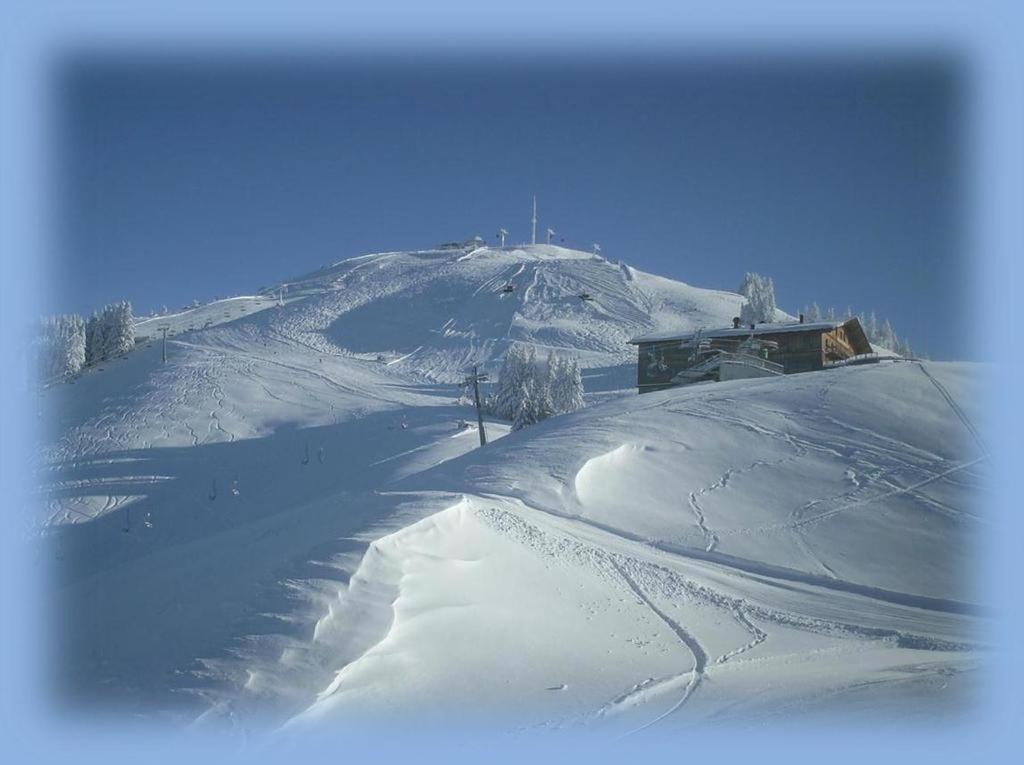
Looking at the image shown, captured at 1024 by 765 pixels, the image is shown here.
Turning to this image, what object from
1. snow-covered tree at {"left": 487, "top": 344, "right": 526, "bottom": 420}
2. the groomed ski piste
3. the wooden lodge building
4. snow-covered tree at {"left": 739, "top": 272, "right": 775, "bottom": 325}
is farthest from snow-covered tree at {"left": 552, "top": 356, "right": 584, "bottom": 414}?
snow-covered tree at {"left": 739, "top": 272, "right": 775, "bottom": 325}

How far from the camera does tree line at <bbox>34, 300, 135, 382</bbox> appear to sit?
3125 inches

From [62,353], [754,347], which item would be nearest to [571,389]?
[754,347]

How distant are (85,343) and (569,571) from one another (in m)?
79.5

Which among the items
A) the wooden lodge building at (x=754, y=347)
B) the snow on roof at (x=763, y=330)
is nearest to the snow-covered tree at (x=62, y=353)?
the wooden lodge building at (x=754, y=347)

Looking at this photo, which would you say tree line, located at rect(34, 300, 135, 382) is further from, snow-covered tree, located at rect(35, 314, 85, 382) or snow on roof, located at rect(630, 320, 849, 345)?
snow on roof, located at rect(630, 320, 849, 345)

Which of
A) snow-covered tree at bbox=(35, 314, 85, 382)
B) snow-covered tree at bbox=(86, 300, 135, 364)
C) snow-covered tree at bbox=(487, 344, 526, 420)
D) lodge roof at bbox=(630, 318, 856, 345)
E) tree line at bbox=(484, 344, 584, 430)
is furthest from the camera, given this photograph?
snow-covered tree at bbox=(86, 300, 135, 364)

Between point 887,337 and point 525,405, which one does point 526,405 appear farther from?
point 887,337

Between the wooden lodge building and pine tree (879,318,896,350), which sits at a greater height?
the wooden lodge building

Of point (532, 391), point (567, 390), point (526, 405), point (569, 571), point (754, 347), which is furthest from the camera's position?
point (567, 390)

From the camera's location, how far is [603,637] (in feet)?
55.6

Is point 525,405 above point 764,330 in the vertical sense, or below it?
below

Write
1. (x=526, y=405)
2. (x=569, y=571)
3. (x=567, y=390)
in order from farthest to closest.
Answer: (x=567, y=390) < (x=526, y=405) < (x=569, y=571)

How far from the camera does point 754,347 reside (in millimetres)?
55000

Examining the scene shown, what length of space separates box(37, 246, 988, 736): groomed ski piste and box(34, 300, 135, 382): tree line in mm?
30414
